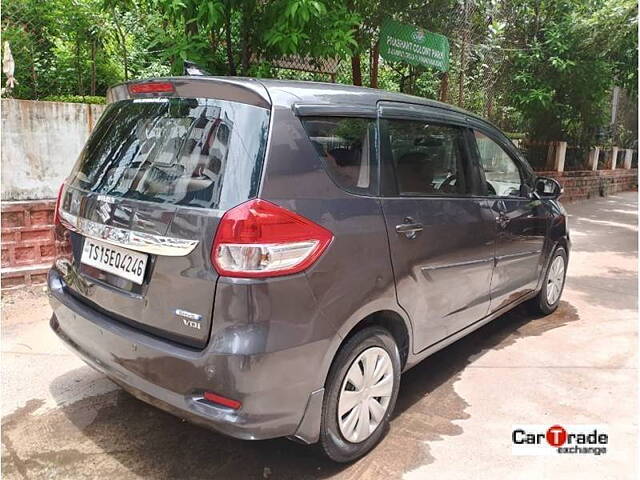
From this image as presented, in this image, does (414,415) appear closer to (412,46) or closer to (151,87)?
(151,87)

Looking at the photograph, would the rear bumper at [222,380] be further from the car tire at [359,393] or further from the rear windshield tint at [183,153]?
the rear windshield tint at [183,153]

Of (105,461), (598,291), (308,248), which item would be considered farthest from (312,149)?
(598,291)

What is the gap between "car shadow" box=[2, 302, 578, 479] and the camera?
8.18 ft

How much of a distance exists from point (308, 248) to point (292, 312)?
0.27 meters

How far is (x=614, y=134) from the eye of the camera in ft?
61.1

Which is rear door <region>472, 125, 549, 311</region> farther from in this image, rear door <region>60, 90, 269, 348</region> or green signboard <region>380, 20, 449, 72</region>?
green signboard <region>380, 20, 449, 72</region>

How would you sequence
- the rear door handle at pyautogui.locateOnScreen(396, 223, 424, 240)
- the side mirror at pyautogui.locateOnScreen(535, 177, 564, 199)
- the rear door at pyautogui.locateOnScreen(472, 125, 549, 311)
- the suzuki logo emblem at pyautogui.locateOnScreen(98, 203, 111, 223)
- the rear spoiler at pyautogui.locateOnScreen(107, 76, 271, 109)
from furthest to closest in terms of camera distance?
the side mirror at pyautogui.locateOnScreen(535, 177, 564, 199) < the rear door at pyautogui.locateOnScreen(472, 125, 549, 311) < the rear door handle at pyautogui.locateOnScreen(396, 223, 424, 240) < the suzuki logo emblem at pyautogui.locateOnScreen(98, 203, 111, 223) < the rear spoiler at pyautogui.locateOnScreen(107, 76, 271, 109)

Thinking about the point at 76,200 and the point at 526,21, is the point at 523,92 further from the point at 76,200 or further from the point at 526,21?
the point at 76,200

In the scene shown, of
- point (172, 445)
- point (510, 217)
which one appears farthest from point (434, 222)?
point (172, 445)

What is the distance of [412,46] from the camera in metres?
6.88

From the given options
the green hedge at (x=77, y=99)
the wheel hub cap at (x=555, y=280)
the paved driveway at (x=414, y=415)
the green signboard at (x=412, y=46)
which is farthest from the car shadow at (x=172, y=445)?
the green signboard at (x=412, y=46)

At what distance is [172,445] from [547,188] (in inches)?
135

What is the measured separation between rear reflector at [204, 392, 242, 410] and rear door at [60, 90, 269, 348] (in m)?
0.20

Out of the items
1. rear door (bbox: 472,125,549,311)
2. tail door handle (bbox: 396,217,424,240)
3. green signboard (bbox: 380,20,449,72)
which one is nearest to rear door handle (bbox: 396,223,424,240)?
tail door handle (bbox: 396,217,424,240)
